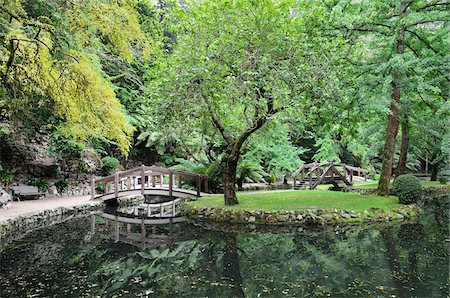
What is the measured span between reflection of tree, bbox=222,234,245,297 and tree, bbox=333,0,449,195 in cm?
687

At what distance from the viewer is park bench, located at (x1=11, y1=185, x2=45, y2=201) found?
13.1m

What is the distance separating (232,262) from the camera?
21.6ft

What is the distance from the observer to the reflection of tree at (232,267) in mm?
5207

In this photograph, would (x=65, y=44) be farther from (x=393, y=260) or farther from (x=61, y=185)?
(x=61, y=185)

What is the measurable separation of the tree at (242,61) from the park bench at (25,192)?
22.9 ft

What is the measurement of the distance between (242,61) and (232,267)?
18.8ft

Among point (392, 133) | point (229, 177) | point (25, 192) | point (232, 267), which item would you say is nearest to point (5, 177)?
point (25, 192)

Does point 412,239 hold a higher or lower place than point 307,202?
lower

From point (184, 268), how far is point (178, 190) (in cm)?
826

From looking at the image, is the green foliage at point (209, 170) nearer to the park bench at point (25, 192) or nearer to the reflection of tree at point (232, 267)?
the park bench at point (25, 192)

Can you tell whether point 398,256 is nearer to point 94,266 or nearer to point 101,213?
point 94,266

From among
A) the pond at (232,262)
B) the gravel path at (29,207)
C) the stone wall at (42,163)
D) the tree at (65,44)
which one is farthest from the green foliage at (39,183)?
the pond at (232,262)

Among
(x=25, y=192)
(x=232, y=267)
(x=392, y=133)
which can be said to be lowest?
(x=232, y=267)

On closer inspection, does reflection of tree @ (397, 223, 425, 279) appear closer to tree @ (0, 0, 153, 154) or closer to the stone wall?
tree @ (0, 0, 153, 154)
